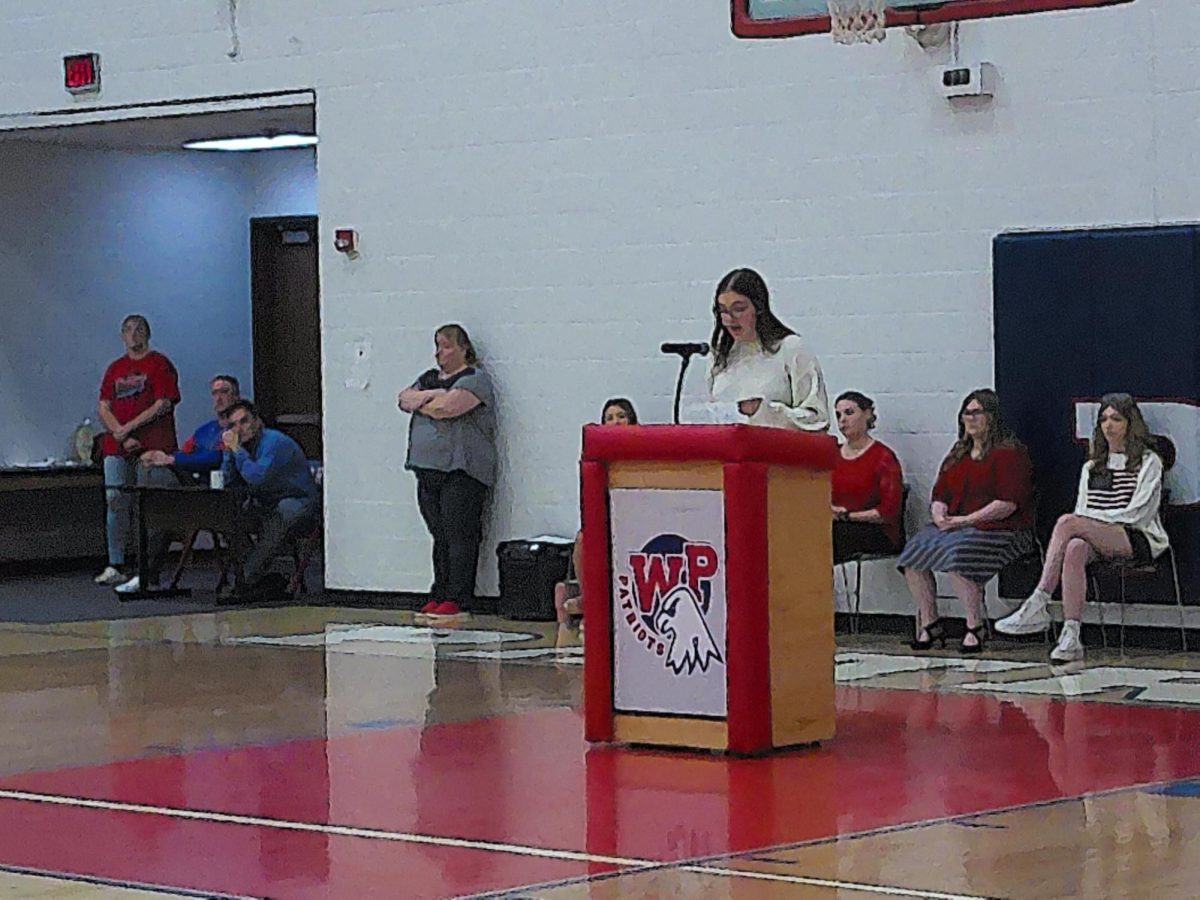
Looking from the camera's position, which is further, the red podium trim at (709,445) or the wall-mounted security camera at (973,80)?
Answer: the wall-mounted security camera at (973,80)

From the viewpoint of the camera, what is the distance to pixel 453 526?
11.8 meters

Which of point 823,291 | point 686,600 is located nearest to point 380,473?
point 823,291

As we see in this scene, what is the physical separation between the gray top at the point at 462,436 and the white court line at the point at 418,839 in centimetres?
544

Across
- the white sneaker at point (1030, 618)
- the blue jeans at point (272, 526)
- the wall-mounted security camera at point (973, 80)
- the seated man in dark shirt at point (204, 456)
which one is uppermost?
the wall-mounted security camera at point (973, 80)

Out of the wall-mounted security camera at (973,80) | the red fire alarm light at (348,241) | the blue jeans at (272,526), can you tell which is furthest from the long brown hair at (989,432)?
the blue jeans at (272,526)

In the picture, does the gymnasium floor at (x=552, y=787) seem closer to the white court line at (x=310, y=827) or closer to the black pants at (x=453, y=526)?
the white court line at (x=310, y=827)

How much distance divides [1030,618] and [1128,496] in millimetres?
662

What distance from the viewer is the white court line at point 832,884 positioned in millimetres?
4738

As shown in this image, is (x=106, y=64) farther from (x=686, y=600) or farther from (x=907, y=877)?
(x=907, y=877)

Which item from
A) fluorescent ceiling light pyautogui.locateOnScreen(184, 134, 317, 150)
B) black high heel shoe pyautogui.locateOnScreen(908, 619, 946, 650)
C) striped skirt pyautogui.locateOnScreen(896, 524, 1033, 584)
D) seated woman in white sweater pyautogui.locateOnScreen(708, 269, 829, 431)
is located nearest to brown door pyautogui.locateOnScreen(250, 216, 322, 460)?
fluorescent ceiling light pyautogui.locateOnScreen(184, 134, 317, 150)

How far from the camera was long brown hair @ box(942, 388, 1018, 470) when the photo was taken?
388 inches

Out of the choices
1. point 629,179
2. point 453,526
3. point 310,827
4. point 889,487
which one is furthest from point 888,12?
point 310,827

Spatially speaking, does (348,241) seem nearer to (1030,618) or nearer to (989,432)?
(989,432)

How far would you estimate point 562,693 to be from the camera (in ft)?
28.1
